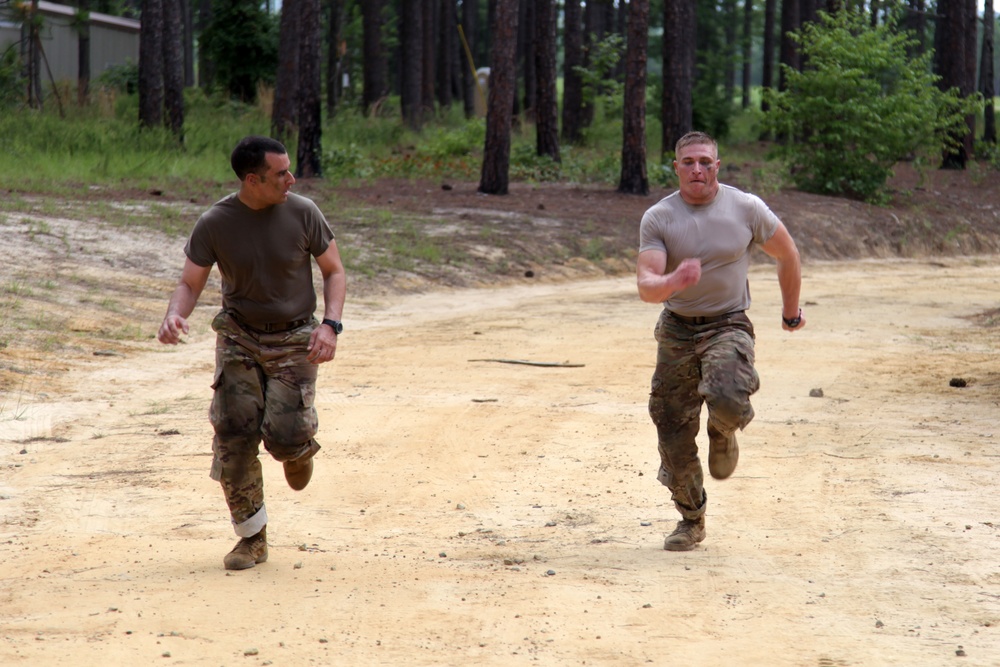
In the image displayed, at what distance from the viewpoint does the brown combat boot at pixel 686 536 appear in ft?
20.0

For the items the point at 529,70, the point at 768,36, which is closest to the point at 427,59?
the point at 529,70

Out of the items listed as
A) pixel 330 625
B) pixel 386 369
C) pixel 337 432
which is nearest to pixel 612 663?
pixel 330 625

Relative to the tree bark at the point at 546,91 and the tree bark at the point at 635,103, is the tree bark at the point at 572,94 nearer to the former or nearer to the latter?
the tree bark at the point at 546,91

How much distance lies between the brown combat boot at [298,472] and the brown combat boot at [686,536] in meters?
1.72

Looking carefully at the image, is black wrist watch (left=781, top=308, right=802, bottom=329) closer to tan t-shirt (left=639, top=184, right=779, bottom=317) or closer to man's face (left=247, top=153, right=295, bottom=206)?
tan t-shirt (left=639, top=184, right=779, bottom=317)

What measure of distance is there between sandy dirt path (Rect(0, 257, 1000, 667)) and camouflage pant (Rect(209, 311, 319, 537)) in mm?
459

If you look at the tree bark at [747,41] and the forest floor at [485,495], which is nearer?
the forest floor at [485,495]

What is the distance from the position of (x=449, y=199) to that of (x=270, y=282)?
16.9 m

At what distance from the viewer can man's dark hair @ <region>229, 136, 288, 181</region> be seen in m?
5.46

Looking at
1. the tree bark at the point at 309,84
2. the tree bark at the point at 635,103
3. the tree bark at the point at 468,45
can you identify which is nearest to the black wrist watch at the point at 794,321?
the tree bark at the point at 635,103

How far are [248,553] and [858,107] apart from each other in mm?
20760

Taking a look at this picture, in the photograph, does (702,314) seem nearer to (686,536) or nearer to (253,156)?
(686,536)

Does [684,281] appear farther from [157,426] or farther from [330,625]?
[157,426]

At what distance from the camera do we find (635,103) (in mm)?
23328
